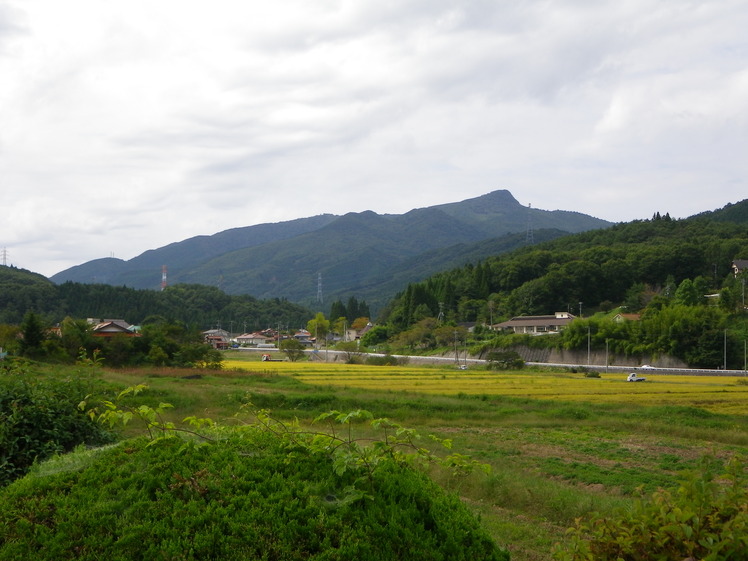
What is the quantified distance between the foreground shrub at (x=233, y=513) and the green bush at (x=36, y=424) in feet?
9.05

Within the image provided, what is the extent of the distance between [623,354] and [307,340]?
80399mm

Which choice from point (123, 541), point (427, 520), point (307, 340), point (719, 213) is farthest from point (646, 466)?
point (719, 213)

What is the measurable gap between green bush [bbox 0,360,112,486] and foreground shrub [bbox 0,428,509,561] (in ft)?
9.05

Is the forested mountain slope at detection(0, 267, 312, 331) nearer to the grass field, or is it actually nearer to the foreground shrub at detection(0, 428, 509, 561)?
the grass field

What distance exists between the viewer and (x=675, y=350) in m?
63.3

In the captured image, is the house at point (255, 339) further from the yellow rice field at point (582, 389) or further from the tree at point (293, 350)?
the yellow rice field at point (582, 389)

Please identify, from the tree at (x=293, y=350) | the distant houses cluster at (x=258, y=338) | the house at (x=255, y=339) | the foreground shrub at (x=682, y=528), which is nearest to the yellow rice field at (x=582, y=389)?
the foreground shrub at (x=682, y=528)

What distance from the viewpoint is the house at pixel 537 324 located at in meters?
86.9

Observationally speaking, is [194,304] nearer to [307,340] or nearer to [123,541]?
[307,340]

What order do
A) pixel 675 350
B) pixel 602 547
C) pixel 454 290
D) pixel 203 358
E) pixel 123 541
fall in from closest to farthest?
pixel 602 547
pixel 123 541
pixel 203 358
pixel 675 350
pixel 454 290

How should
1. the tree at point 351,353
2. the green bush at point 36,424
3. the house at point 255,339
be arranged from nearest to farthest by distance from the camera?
1. the green bush at point 36,424
2. the tree at point 351,353
3. the house at point 255,339

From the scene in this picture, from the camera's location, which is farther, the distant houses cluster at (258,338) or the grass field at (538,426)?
the distant houses cluster at (258,338)

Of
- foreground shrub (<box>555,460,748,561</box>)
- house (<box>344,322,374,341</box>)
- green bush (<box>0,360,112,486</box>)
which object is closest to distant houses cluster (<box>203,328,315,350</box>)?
house (<box>344,322,374,341</box>)

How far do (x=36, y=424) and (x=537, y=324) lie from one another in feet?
277
